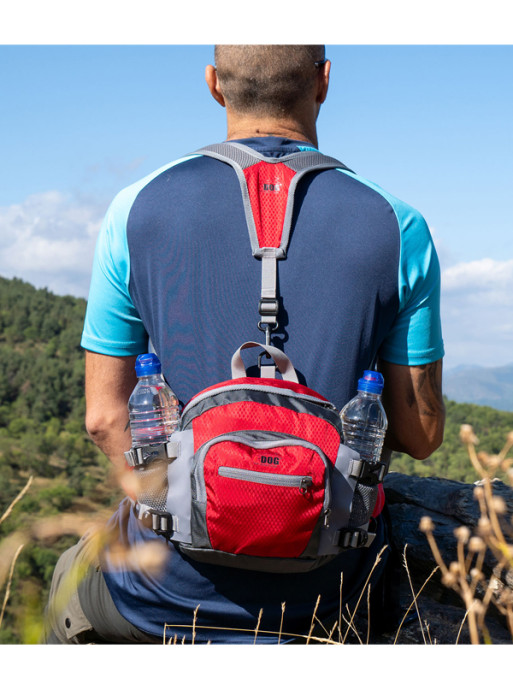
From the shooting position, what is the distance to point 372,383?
76.1 inches

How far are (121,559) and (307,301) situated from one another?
1037mm

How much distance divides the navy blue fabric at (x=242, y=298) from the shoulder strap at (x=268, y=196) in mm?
31

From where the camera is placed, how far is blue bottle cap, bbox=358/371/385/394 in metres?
1.93

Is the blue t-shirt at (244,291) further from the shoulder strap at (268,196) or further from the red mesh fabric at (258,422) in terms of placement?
the red mesh fabric at (258,422)

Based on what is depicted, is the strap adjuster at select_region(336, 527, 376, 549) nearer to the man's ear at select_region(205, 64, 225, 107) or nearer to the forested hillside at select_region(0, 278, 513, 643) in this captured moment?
the man's ear at select_region(205, 64, 225, 107)

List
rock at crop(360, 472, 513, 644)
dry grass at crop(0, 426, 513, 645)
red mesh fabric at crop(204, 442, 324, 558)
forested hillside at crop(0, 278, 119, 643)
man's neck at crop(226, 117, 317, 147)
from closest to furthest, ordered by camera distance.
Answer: dry grass at crop(0, 426, 513, 645)
red mesh fabric at crop(204, 442, 324, 558)
man's neck at crop(226, 117, 317, 147)
rock at crop(360, 472, 513, 644)
forested hillside at crop(0, 278, 119, 643)

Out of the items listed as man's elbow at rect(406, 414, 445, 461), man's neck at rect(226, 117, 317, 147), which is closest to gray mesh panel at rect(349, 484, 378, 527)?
man's elbow at rect(406, 414, 445, 461)

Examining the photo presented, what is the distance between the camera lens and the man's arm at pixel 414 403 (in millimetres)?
2229

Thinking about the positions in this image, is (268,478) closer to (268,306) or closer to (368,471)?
(368,471)

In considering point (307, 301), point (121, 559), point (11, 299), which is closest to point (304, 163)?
point (307, 301)

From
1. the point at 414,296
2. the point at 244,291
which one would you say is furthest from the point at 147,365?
the point at 414,296

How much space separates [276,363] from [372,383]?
11.2 inches

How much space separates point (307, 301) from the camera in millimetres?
1987

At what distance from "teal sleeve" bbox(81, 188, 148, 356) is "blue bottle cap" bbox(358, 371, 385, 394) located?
79 centimetres
